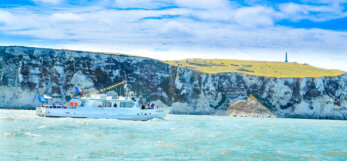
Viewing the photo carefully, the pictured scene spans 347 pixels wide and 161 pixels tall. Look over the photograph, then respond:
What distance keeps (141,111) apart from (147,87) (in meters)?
37.0

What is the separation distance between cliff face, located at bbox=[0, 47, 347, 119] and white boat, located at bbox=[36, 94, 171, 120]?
30.5 meters

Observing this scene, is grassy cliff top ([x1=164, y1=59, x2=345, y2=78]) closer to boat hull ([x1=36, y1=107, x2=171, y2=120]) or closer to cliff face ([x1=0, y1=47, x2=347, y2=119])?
cliff face ([x1=0, y1=47, x2=347, y2=119])

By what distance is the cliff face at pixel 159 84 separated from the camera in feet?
289

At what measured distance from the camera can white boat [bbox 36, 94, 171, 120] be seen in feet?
191

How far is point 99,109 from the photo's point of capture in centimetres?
5847

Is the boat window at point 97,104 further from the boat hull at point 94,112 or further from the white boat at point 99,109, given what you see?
the boat hull at point 94,112

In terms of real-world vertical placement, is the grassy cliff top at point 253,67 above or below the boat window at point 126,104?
above

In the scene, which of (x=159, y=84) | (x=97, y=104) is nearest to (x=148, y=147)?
(x=97, y=104)

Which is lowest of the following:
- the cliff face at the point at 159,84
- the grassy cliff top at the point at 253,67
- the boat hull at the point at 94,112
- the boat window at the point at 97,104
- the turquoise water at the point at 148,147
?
the turquoise water at the point at 148,147

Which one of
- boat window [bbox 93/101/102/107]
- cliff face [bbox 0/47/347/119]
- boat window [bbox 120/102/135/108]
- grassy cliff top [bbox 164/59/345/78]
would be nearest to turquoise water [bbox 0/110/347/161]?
Result: boat window [bbox 120/102/135/108]

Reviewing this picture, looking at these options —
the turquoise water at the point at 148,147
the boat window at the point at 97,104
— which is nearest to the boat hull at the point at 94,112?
the boat window at the point at 97,104

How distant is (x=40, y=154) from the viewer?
22.6 meters

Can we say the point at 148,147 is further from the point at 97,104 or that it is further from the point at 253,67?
the point at 253,67

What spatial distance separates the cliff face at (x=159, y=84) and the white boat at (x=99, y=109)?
99.9 feet
